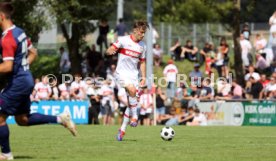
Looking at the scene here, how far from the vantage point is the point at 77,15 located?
3941cm

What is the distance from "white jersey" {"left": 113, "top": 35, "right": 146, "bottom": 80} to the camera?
699 inches

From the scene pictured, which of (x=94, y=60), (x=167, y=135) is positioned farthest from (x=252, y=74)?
(x=167, y=135)

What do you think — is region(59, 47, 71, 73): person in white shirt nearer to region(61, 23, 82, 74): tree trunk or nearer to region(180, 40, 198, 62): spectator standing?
region(61, 23, 82, 74): tree trunk

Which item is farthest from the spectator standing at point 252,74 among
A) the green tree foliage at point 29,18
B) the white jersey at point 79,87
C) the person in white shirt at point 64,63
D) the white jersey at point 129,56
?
the white jersey at point 129,56

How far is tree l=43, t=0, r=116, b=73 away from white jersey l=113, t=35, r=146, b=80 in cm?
2053

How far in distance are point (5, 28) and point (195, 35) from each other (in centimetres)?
3444

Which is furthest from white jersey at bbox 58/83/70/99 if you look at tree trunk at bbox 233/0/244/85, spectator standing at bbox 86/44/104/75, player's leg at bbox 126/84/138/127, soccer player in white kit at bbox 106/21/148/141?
player's leg at bbox 126/84/138/127

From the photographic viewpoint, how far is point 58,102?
32.7m

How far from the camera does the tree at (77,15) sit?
38312 mm

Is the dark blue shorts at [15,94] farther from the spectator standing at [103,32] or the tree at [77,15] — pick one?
the spectator standing at [103,32]

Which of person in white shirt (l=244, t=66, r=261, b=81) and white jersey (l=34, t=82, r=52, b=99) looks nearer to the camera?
person in white shirt (l=244, t=66, r=261, b=81)

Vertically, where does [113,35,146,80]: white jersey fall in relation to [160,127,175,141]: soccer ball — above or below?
above

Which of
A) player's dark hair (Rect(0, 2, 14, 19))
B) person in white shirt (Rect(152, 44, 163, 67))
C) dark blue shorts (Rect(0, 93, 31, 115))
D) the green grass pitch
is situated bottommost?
the green grass pitch

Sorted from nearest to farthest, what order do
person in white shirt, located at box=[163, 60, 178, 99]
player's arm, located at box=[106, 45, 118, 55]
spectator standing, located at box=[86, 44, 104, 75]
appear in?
player's arm, located at box=[106, 45, 118, 55] → person in white shirt, located at box=[163, 60, 178, 99] → spectator standing, located at box=[86, 44, 104, 75]
